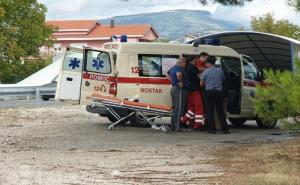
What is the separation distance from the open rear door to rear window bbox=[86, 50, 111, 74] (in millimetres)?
278

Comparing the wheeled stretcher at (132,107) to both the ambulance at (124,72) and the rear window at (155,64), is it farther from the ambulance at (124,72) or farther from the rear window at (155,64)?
the rear window at (155,64)

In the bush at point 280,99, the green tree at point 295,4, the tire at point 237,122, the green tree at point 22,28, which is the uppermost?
the green tree at point 22,28

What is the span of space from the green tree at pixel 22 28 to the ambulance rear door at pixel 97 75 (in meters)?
29.9

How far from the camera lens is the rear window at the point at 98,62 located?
1517 cm

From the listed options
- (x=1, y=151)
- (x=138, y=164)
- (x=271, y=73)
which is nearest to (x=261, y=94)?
(x=271, y=73)

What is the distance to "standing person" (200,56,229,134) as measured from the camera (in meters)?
14.2

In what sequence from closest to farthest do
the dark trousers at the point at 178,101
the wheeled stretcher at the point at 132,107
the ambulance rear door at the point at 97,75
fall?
the wheeled stretcher at the point at 132,107
the dark trousers at the point at 178,101
the ambulance rear door at the point at 97,75

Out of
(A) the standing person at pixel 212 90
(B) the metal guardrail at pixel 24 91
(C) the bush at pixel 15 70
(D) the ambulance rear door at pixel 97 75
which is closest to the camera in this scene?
(A) the standing person at pixel 212 90

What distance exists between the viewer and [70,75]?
51.0 ft

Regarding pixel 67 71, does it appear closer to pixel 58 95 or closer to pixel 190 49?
pixel 58 95

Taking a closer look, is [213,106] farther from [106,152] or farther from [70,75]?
[106,152]

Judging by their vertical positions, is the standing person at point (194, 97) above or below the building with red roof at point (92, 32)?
below

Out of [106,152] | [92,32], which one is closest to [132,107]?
[106,152]

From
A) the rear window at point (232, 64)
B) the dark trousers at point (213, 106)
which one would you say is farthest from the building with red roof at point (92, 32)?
the dark trousers at point (213, 106)
